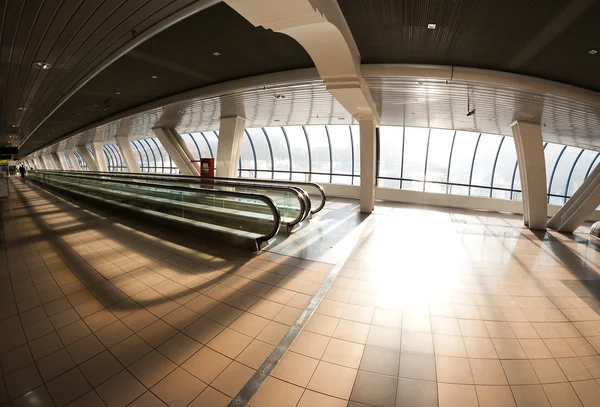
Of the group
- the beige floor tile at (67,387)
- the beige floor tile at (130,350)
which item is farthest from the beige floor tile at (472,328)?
the beige floor tile at (67,387)

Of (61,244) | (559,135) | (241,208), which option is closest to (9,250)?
(61,244)

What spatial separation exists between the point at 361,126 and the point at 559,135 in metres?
8.70

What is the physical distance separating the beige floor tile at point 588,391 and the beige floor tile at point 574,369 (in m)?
0.05

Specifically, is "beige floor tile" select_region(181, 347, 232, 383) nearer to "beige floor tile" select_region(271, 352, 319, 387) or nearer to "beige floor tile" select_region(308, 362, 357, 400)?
"beige floor tile" select_region(271, 352, 319, 387)

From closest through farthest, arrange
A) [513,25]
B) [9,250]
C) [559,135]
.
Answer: [513,25] → [9,250] → [559,135]

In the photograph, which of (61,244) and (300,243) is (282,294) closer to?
(300,243)

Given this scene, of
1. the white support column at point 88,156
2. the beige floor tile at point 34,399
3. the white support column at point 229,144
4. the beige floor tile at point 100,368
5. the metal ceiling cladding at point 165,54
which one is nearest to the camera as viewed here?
the beige floor tile at point 34,399

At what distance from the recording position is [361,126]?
30.7 ft

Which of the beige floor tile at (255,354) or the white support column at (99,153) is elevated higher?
the white support column at (99,153)

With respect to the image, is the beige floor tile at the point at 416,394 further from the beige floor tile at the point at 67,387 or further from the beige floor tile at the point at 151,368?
the beige floor tile at the point at 67,387

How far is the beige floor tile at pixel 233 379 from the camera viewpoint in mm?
1920

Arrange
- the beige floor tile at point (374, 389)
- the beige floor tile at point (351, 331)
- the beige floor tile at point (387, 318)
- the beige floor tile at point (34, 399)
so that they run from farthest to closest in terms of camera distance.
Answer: the beige floor tile at point (387, 318) < the beige floor tile at point (351, 331) < the beige floor tile at point (374, 389) < the beige floor tile at point (34, 399)

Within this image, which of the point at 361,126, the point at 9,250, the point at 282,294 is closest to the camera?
the point at 282,294

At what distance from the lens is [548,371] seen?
2275 mm
